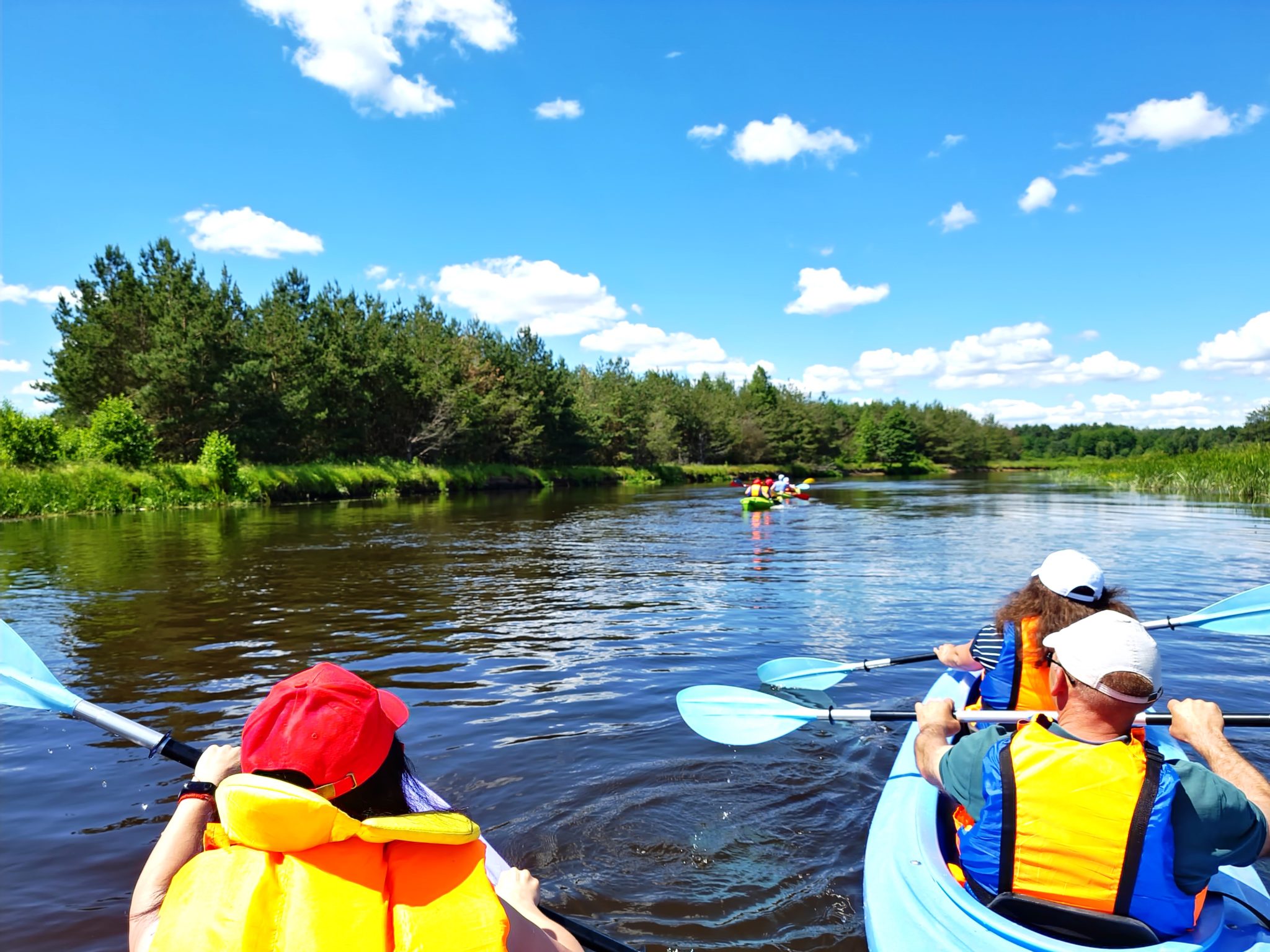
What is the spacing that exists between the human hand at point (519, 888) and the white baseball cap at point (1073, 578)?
2418 millimetres

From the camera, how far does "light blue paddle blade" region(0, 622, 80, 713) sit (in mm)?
3064

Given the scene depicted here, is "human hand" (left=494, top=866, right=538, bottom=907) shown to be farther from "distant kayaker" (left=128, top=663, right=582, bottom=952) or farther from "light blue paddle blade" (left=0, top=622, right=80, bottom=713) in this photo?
"light blue paddle blade" (left=0, top=622, right=80, bottom=713)

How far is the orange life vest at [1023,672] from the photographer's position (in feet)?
11.3

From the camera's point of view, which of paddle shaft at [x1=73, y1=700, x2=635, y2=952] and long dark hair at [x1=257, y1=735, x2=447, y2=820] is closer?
long dark hair at [x1=257, y1=735, x2=447, y2=820]

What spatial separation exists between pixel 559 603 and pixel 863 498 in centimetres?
2463

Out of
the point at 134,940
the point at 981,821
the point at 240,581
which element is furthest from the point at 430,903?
the point at 240,581

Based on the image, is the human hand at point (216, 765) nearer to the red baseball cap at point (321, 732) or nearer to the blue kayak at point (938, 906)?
the red baseball cap at point (321, 732)

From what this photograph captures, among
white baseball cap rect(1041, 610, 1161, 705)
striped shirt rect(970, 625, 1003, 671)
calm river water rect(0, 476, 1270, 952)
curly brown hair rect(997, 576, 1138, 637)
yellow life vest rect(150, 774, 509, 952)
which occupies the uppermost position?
white baseball cap rect(1041, 610, 1161, 705)

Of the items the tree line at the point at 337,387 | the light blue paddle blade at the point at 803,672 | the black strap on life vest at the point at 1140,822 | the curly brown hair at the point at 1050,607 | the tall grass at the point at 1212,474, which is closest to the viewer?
the black strap on life vest at the point at 1140,822

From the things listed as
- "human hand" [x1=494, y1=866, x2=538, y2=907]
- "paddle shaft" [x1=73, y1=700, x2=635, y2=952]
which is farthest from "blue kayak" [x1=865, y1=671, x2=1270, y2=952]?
"human hand" [x1=494, y1=866, x2=538, y2=907]

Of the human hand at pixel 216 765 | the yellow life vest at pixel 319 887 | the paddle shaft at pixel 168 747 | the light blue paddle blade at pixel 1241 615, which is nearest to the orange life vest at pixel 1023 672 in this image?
the paddle shaft at pixel 168 747

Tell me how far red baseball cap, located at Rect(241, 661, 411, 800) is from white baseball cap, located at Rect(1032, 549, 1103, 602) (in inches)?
108

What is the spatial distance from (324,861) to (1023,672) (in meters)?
3.03

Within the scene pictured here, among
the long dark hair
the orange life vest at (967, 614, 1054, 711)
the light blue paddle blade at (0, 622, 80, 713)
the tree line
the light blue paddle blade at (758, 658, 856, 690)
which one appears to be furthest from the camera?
the tree line
